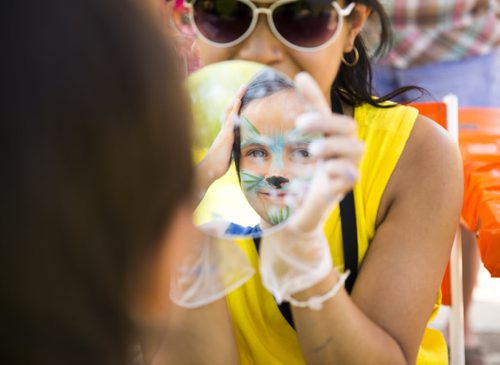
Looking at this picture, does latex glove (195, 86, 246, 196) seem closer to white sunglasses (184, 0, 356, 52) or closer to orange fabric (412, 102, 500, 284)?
white sunglasses (184, 0, 356, 52)

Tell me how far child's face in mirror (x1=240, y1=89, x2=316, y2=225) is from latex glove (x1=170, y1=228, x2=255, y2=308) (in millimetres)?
129

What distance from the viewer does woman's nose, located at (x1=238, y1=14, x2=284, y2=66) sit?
49.9 inches

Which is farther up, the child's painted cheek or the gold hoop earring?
the gold hoop earring

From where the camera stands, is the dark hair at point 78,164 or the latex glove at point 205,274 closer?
the dark hair at point 78,164

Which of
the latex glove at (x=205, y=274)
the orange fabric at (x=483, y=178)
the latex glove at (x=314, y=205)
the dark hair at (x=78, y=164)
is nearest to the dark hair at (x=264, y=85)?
the latex glove at (x=314, y=205)

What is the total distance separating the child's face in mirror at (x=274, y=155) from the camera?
3.44 ft

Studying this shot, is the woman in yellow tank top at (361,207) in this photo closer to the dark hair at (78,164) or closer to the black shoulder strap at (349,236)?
the black shoulder strap at (349,236)

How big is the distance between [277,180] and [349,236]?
312 millimetres

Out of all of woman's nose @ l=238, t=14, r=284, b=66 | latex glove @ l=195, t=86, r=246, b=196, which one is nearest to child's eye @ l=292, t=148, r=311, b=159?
latex glove @ l=195, t=86, r=246, b=196

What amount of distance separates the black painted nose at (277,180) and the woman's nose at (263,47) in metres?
0.25

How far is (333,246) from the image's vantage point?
1381mm

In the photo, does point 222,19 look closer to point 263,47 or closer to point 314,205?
point 263,47

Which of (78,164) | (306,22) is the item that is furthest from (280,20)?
(78,164)

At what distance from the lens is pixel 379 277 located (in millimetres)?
1315
